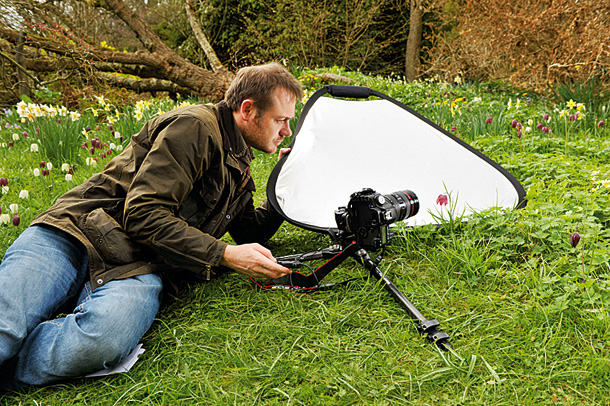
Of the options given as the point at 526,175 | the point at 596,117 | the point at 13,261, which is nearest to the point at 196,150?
the point at 13,261

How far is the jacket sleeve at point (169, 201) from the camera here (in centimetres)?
170

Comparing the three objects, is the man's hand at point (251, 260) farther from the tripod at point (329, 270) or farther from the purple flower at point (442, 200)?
the purple flower at point (442, 200)

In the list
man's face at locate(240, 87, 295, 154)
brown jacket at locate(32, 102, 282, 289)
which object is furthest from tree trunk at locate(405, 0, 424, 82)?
brown jacket at locate(32, 102, 282, 289)

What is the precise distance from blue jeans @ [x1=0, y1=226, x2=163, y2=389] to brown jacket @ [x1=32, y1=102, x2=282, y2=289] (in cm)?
10

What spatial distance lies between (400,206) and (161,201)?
94 centimetres

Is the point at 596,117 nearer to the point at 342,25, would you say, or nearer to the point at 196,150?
the point at 196,150

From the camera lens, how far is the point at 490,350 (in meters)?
1.58

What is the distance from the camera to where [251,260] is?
172cm

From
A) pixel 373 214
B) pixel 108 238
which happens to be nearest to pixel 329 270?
pixel 373 214

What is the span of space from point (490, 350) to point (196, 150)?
1307 millimetres

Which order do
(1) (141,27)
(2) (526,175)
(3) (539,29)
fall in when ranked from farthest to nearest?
(1) (141,27) < (3) (539,29) < (2) (526,175)

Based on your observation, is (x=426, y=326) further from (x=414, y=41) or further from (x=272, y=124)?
(x=414, y=41)

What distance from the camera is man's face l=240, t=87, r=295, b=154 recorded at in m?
1.99

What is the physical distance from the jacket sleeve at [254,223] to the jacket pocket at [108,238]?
27.5 inches
